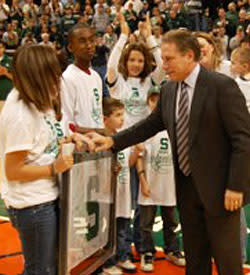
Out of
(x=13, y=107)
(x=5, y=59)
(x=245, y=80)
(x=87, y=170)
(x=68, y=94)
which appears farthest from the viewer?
(x=5, y=59)

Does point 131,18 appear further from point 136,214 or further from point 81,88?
point 81,88

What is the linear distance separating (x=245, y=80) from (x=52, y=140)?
99.4 inches

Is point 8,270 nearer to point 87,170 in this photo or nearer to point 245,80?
point 87,170

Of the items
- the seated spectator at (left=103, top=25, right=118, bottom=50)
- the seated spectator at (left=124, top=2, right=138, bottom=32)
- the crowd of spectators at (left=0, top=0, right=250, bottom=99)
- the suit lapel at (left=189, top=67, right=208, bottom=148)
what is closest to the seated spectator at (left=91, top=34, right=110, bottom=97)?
the crowd of spectators at (left=0, top=0, right=250, bottom=99)

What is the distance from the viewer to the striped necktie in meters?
3.20

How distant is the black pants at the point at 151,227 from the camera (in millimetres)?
4414

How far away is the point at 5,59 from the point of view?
14375 mm

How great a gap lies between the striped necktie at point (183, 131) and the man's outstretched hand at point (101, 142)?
1.46 ft

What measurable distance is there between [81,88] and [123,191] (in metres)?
0.91

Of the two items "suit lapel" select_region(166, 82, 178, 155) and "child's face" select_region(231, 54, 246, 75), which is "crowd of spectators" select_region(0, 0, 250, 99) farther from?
"suit lapel" select_region(166, 82, 178, 155)

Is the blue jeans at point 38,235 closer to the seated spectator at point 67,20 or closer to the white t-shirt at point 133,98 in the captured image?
the white t-shirt at point 133,98

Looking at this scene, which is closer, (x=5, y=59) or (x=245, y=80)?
(x=245, y=80)

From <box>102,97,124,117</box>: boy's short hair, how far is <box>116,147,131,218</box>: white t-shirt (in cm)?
36

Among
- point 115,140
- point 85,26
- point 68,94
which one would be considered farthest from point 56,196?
point 85,26
